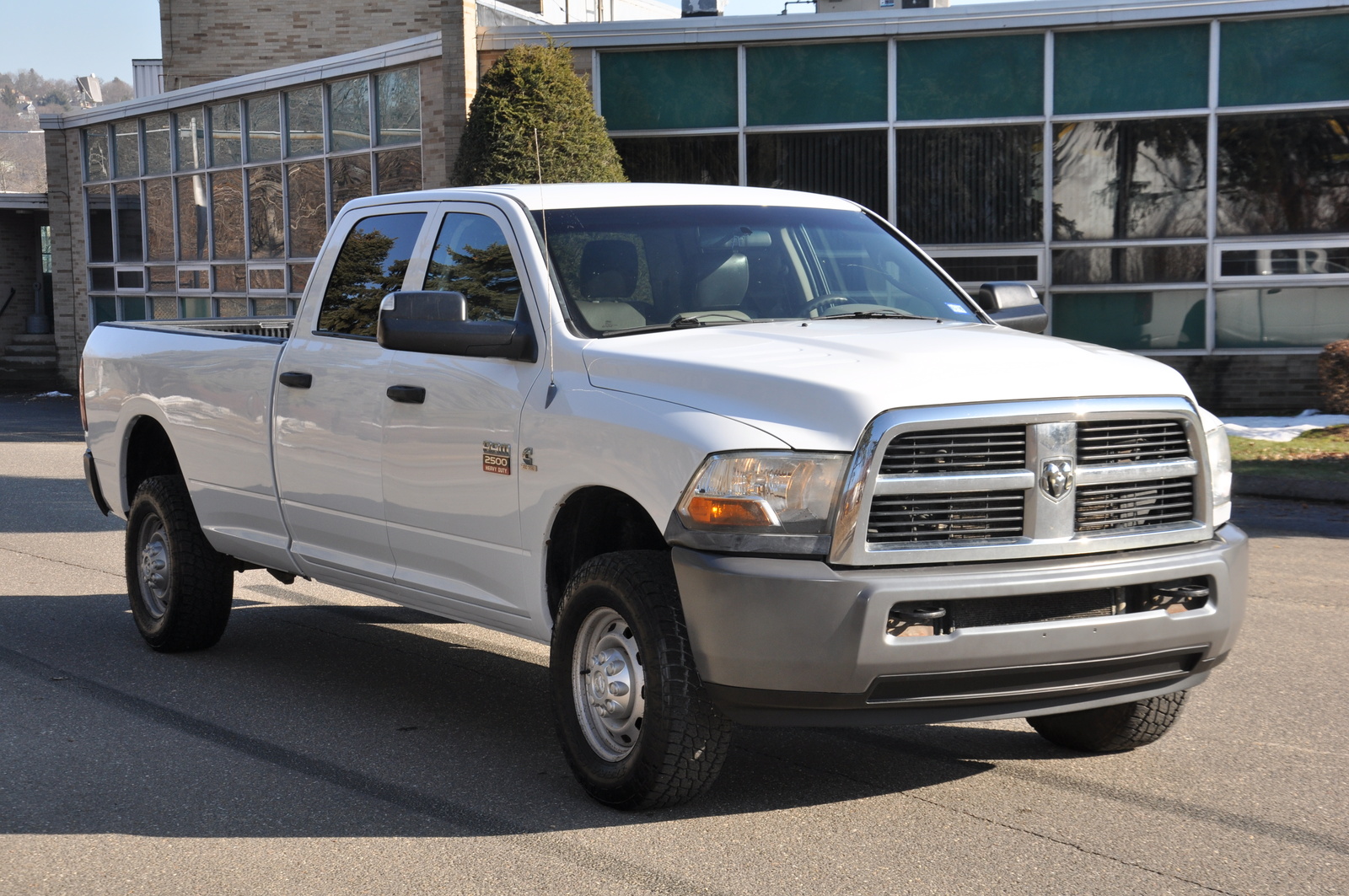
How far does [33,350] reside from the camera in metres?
32.1

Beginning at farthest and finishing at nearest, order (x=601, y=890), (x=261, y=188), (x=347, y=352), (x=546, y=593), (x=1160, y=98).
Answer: (x=261, y=188) < (x=1160, y=98) < (x=347, y=352) < (x=546, y=593) < (x=601, y=890)

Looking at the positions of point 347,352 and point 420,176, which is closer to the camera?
point 347,352

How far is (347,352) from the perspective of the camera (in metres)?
6.32

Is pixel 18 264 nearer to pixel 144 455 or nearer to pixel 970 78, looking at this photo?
pixel 970 78

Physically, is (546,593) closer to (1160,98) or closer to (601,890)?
(601,890)

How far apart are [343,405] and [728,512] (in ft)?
7.77

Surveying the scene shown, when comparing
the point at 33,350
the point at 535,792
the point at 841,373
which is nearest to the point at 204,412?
the point at 535,792

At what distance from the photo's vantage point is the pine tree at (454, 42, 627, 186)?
17625 mm

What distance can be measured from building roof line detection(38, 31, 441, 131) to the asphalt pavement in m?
14.9

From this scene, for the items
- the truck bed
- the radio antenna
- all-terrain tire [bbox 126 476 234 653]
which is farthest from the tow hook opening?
all-terrain tire [bbox 126 476 234 653]

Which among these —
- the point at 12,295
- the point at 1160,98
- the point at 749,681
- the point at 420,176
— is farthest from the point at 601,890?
the point at 12,295

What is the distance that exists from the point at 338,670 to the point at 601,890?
128 inches

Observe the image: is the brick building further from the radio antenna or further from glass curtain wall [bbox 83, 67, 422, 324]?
the radio antenna

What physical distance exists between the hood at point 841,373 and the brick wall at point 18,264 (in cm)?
3523
